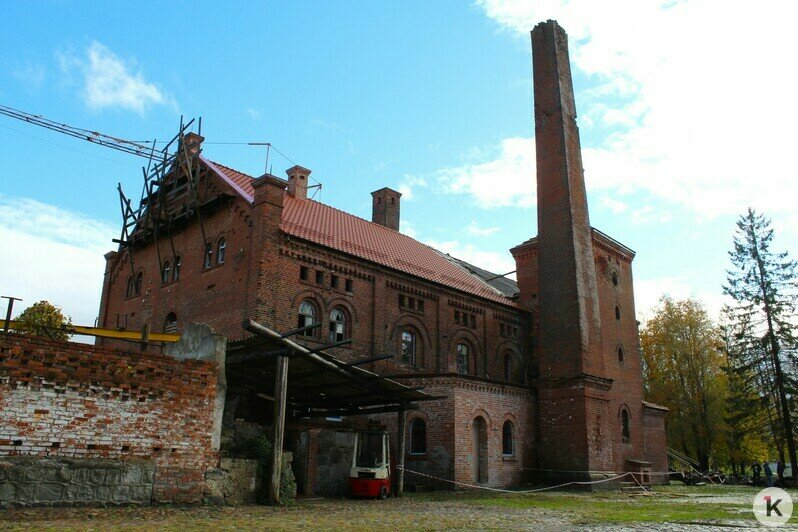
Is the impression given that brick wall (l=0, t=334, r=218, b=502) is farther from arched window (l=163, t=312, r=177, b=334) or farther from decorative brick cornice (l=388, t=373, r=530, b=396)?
arched window (l=163, t=312, r=177, b=334)

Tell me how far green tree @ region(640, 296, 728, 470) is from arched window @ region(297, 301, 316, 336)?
1099 inches

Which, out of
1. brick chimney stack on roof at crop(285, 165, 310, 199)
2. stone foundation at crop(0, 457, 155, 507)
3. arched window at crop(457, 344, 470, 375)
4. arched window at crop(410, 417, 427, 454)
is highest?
brick chimney stack on roof at crop(285, 165, 310, 199)

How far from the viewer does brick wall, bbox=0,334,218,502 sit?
10.9 metres

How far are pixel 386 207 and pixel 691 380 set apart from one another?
22723 millimetres

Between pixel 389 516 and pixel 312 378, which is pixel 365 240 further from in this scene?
pixel 389 516

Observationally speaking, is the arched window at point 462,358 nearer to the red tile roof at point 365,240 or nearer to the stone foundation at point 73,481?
the red tile roof at point 365,240

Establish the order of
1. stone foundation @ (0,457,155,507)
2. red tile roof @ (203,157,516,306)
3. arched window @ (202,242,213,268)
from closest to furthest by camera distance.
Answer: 1. stone foundation @ (0,457,155,507)
2. arched window @ (202,242,213,268)
3. red tile roof @ (203,157,516,306)

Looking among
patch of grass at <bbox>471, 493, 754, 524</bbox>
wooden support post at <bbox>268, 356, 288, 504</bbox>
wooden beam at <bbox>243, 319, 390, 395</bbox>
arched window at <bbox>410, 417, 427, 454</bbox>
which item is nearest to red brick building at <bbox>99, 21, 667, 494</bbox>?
arched window at <bbox>410, 417, 427, 454</bbox>

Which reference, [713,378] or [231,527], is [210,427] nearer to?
[231,527]

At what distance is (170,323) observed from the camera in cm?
2642

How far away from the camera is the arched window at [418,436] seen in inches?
917

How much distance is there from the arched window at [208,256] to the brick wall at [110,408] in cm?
1217

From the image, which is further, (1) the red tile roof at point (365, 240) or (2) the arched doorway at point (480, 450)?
(1) the red tile roof at point (365, 240)

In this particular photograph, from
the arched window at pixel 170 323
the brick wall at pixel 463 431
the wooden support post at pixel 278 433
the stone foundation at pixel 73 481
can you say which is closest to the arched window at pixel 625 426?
the brick wall at pixel 463 431
